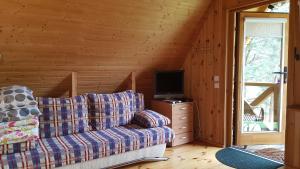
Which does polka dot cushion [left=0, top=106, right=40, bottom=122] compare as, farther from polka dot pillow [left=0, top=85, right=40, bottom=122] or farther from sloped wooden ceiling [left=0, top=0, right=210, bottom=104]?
sloped wooden ceiling [left=0, top=0, right=210, bottom=104]

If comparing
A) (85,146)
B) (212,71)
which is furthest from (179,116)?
(85,146)

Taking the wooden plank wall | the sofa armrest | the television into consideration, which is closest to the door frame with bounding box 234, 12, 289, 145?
the wooden plank wall

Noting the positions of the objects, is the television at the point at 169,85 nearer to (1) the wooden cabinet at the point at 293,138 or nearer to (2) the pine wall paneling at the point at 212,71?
(2) the pine wall paneling at the point at 212,71

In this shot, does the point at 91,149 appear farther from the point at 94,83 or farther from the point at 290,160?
the point at 290,160

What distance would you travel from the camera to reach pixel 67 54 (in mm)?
3613

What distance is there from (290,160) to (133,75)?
7.87 feet

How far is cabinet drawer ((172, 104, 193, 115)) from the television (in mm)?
301

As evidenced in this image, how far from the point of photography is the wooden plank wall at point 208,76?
4219mm

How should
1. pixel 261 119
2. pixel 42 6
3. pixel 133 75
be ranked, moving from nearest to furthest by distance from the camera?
pixel 42 6 → pixel 133 75 → pixel 261 119

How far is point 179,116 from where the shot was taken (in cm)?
427

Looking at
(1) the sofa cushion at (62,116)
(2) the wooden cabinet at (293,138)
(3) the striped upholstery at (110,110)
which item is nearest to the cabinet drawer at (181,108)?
(3) the striped upholstery at (110,110)

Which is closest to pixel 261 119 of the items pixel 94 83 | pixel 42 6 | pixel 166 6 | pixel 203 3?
pixel 203 3

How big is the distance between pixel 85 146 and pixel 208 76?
2.23 meters

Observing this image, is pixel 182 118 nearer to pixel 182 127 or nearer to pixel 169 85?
pixel 182 127
